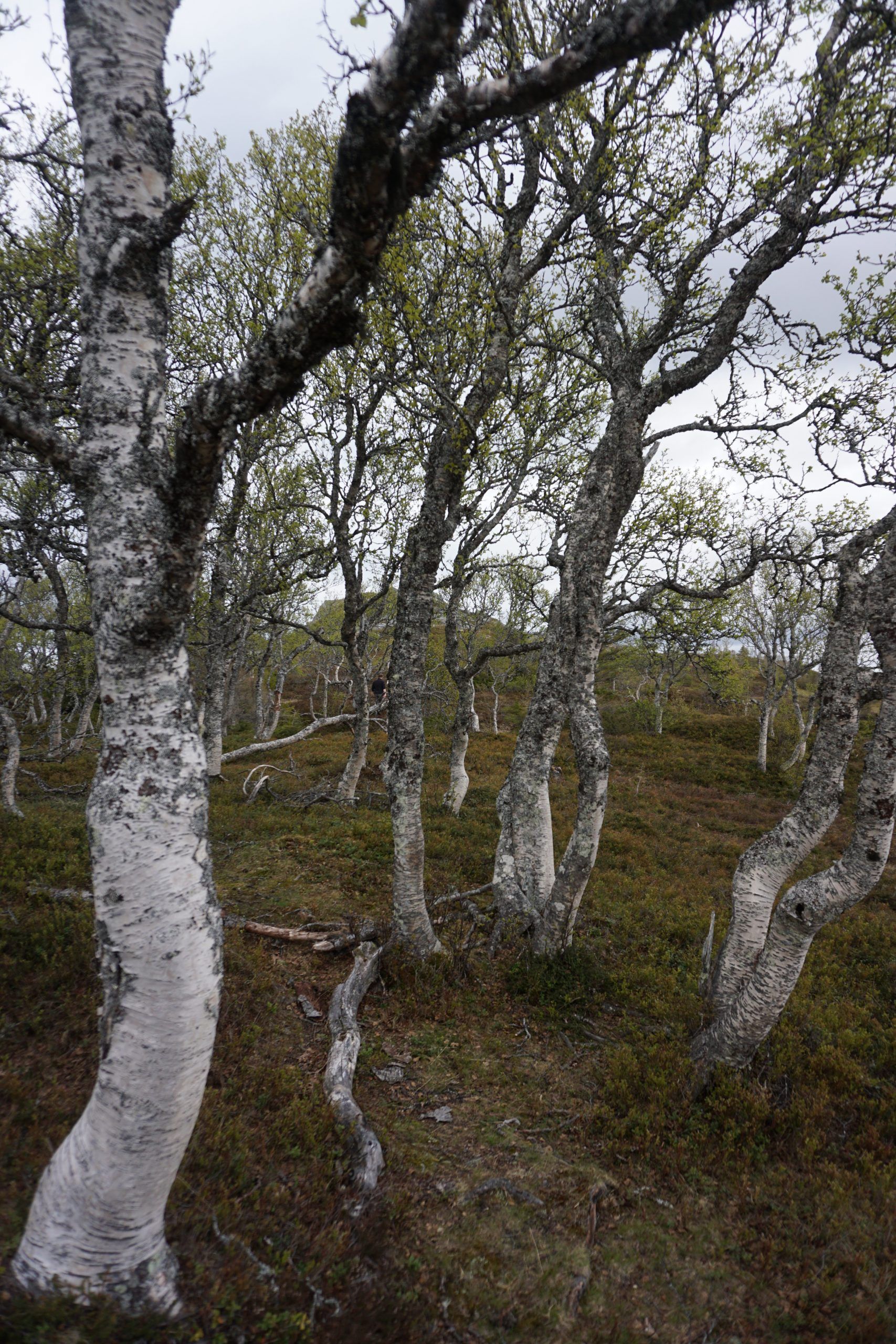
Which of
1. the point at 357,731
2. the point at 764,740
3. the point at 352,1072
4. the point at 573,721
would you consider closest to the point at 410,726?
the point at 573,721

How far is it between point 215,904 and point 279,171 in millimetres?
14677

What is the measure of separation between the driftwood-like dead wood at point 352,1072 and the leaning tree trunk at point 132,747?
1.88 meters

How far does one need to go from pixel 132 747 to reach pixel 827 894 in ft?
19.7

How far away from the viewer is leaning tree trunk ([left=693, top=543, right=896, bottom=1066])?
5250mm

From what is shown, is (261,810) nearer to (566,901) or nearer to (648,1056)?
(566,901)

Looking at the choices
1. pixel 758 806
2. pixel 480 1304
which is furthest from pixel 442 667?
pixel 480 1304

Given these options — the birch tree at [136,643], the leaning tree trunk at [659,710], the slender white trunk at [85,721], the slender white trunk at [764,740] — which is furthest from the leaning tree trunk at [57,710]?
the leaning tree trunk at [659,710]

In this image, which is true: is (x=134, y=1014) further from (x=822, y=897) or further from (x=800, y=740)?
(x=800, y=740)

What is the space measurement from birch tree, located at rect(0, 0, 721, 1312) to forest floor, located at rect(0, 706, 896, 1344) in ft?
1.35

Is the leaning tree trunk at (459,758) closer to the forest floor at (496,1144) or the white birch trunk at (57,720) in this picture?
the forest floor at (496,1144)

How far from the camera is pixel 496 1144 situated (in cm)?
518

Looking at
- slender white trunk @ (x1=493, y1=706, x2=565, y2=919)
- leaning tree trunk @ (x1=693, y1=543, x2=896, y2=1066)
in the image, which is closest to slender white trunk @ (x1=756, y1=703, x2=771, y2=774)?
slender white trunk @ (x1=493, y1=706, x2=565, y2=919)

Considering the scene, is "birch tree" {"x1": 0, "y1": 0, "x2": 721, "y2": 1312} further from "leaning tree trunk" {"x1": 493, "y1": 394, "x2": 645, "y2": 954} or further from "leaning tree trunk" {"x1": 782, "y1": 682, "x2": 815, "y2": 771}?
"leaning tree trunk" {"x1": 782, "y1": 682, "x2": 815, "y2": 771}

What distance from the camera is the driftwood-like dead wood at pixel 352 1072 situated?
4.54 m
